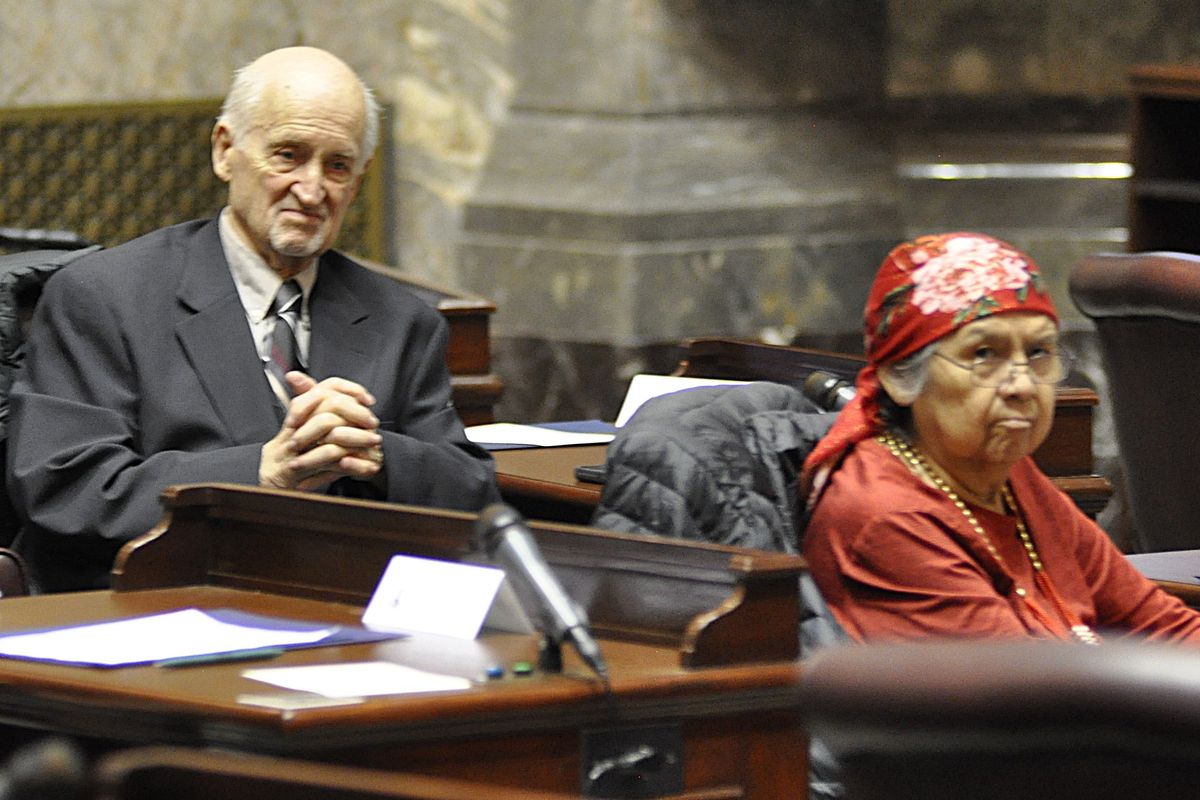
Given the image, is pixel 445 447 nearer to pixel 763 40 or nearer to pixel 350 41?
pixel 763 40

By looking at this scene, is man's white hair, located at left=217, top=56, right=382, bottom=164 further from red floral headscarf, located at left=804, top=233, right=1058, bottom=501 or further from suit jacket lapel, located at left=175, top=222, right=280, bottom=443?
red floral headscarf, located at left=804, top=233, right=1058, bottom=501

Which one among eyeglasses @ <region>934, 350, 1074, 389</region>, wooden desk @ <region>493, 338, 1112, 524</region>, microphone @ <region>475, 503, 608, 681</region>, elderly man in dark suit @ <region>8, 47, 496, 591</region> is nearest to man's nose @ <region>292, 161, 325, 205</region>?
elderly man in dark suit @ <region>8, 47, 496, 591</region>

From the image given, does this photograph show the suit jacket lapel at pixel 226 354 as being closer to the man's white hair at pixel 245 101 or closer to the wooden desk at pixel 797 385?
the man's white hair at pixel 245 101

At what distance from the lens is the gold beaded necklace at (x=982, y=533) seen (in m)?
2.95

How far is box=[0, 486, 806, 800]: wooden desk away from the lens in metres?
2.21

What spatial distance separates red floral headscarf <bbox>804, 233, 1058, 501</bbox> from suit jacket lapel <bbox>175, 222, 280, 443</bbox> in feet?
3.06

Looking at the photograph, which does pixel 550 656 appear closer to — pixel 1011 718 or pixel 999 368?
pixel 999 368

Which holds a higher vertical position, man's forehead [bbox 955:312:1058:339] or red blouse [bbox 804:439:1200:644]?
man's forehead [bbox 955:312:1058:339]

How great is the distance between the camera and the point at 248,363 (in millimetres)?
3453

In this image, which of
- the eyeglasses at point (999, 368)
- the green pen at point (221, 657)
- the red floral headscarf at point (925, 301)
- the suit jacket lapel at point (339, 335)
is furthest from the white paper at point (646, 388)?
the green pen at point (221, 657)

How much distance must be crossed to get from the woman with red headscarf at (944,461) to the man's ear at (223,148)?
1.20m

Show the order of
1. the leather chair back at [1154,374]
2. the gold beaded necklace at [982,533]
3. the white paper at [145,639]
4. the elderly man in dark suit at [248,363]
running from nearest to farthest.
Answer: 1. the white paper at [145,639]
2. the gold beaded necklace at [982,533]
3. the elderly man in dark suit at [248,363]
4. the leather chair back at [1154,374]

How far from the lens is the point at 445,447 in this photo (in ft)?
11.4

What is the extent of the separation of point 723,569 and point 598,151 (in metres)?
4.30
